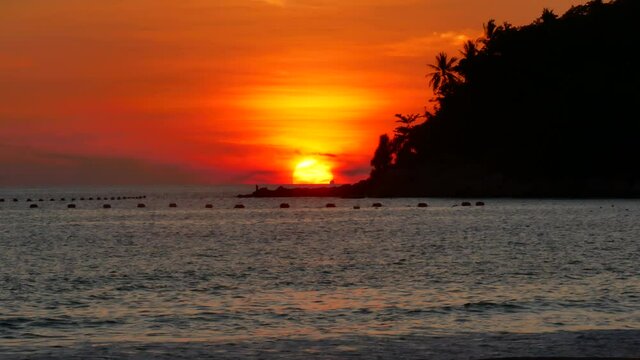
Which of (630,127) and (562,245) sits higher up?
(630,127)

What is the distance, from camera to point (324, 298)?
1380 inches

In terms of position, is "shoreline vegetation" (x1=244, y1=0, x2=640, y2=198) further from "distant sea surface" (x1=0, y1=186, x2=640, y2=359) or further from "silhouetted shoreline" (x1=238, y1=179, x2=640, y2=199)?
"distant sea surface" (x1=0, y1=186, x2=640, y2=359)

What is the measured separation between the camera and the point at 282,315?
3030cm

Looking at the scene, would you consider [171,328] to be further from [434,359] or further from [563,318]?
[563,318]

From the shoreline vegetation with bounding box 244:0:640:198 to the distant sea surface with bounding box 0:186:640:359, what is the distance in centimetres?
9638

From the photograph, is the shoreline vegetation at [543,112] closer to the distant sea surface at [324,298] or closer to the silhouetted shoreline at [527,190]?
the silhouetted shoreline at [527,190]

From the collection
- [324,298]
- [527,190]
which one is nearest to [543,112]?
[527,190]

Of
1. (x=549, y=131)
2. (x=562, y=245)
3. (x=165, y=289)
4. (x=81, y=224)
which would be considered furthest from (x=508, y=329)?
(x=549, y=131)

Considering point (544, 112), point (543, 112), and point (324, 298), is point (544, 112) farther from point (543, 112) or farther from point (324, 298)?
point (324, 298)

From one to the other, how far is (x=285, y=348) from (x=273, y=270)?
24545 mm

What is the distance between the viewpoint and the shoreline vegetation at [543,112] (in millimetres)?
165750

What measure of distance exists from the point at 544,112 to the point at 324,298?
138 m

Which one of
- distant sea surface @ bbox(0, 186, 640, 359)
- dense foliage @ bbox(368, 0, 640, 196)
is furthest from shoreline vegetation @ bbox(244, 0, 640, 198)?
distant sea surface @ bbox(0, 186, 640, 359)

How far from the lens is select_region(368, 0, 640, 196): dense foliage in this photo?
166 metres
